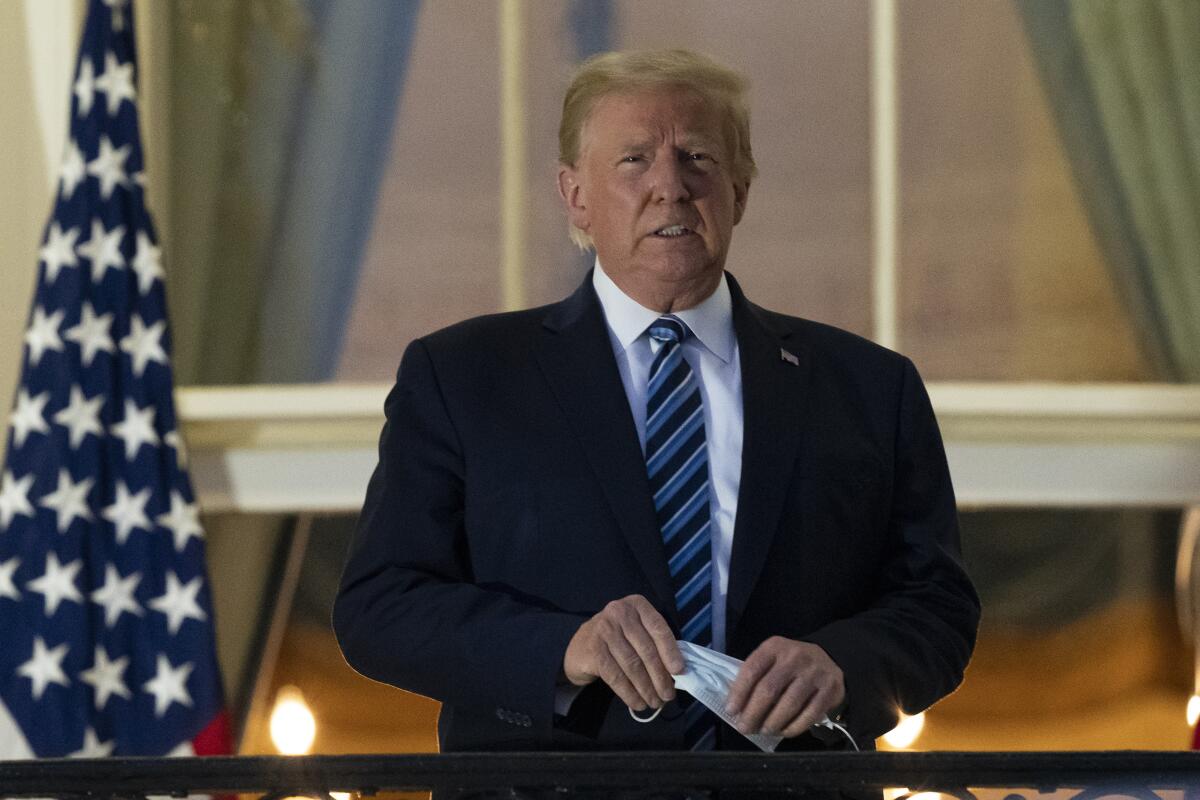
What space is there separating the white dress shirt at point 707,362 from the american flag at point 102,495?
7.93 ft

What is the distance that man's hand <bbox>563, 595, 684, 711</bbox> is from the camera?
1.81 meters

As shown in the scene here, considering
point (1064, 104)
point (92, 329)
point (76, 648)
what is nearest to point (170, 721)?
point (76, 648)

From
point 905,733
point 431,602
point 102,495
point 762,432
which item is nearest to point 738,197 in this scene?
point 762,432

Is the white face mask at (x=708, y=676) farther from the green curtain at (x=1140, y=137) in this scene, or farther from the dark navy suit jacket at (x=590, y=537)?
the green curtain at (x=1140, y=137)

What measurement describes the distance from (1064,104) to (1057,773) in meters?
3.60

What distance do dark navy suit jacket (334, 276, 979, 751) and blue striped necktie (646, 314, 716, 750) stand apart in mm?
29

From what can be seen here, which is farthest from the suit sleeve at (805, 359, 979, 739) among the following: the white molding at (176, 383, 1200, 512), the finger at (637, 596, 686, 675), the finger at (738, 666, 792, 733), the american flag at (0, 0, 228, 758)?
the american flag at (0, 0, 228, 758)

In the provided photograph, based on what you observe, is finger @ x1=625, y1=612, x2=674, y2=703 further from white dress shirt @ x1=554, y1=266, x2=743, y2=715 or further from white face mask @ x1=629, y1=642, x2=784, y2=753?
white dress shirt @ x1=554, y1=266, x2=743, y2=715

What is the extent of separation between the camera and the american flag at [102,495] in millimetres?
4195

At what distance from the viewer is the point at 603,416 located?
2.09 metres

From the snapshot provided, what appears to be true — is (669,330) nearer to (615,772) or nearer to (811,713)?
(811,713)

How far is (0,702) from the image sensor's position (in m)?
4.17

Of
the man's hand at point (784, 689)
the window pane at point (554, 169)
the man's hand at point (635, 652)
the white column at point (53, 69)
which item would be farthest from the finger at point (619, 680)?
the white column at point (53, 69)

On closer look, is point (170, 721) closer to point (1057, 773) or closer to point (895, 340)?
point (895, 340)
